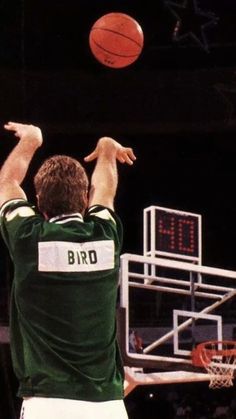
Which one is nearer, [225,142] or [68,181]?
[68,181]

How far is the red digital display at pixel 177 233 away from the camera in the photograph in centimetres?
737

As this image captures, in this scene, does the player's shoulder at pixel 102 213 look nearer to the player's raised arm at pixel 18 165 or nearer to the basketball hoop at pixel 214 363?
the player's raised arm at pixel 18 165

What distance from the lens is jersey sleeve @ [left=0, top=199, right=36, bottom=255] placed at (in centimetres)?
246

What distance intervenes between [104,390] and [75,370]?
0.36 ft

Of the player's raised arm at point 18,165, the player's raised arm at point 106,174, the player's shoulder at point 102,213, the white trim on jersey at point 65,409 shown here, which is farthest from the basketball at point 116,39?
the white trim on jersey at point 65,409

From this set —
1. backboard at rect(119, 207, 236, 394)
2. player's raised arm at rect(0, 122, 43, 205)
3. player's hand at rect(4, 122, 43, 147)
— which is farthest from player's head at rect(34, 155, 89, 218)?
backboard at rect(119, 207, 236, 394)

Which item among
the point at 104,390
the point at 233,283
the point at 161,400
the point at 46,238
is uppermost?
the point at 46,238

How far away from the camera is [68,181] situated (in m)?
2.45

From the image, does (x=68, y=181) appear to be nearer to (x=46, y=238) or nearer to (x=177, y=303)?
(x=46, y=238)

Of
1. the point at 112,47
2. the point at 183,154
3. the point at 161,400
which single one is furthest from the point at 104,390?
the point at 161,400

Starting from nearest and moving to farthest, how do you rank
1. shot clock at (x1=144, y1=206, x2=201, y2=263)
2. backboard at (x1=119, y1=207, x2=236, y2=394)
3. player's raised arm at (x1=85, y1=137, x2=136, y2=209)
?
1. player's raised arm at (x1=85, y1=137, x2=136, y2=209)
2. backboard at (x1=119, y1=207, x2=236, y2=394)
3. shot clock at (x1=144, y1=206, x2=201, y2=263)

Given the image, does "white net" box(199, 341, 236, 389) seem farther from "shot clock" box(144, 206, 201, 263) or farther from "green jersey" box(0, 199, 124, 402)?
"green jersey" box(0, 199, 124, 402)

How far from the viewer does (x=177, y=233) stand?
7523 millimetres

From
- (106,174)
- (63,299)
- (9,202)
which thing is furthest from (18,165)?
(63,299)
